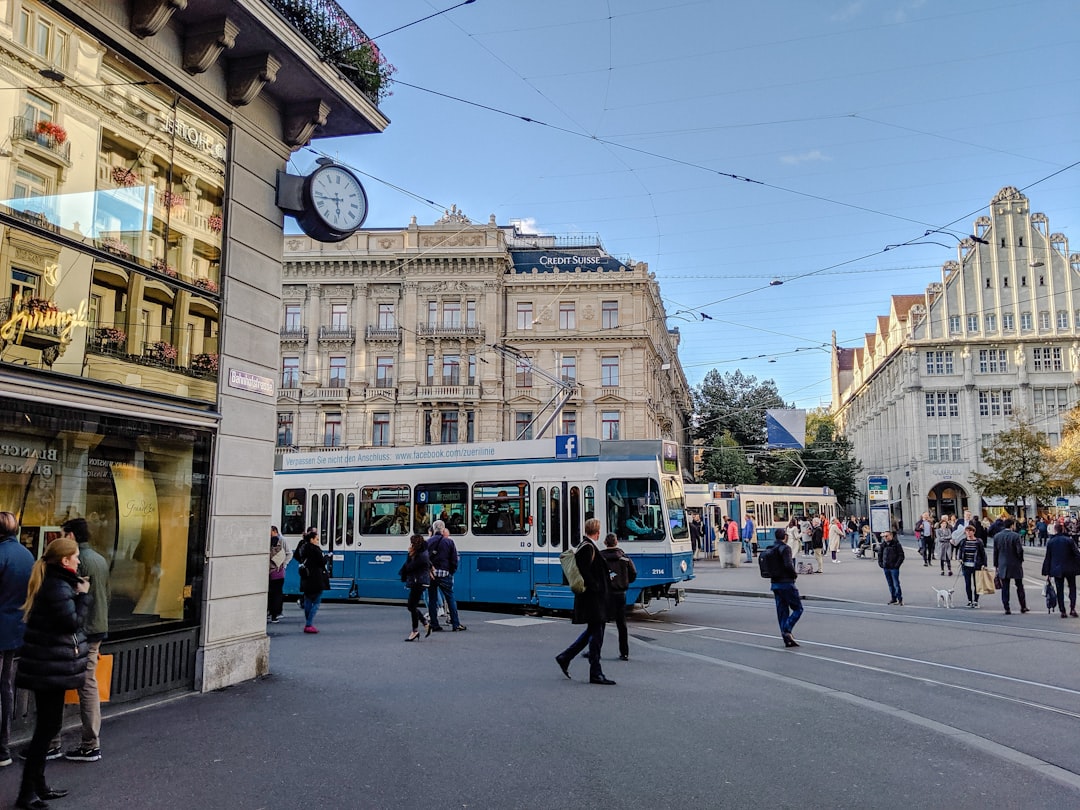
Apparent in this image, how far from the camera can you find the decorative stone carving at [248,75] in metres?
8.84

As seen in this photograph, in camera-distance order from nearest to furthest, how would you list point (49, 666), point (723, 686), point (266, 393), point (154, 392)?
point (49, 666) → point (154, 392) → point (723, 686) → point (266, 393)

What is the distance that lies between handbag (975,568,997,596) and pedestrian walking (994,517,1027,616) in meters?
0.89

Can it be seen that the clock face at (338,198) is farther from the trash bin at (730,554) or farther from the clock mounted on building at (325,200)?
the trash bin at (730,554)

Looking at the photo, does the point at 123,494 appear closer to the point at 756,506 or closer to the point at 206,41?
the point at 206,41

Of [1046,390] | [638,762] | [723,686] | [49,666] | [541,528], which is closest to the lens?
[49,666]

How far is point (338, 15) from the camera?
9.80 m

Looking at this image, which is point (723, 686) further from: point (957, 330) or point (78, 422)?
point (957, 330)

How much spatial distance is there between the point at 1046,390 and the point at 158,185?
76.1 metres

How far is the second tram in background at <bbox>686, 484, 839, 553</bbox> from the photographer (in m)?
37.8

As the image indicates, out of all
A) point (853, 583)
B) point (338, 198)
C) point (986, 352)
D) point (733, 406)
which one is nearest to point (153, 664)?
point (338, 198)

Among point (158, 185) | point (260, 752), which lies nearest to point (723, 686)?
point (260, 752)

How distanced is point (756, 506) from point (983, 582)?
2233cm

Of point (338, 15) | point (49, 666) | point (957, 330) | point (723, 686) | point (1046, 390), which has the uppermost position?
point (957, 330)

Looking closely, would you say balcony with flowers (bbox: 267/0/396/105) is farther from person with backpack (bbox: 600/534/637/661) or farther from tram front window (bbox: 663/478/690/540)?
tram front window (bbox: 663/478/690/540)
